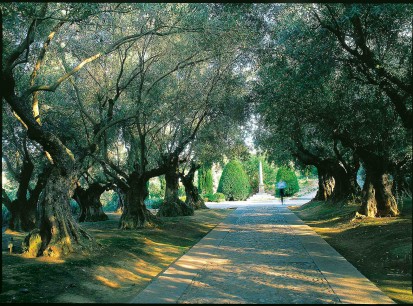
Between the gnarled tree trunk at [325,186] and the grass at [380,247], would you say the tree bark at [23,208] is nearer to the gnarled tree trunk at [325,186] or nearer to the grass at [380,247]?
the grass at [380,247]

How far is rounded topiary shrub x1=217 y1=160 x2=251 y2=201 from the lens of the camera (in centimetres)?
5109

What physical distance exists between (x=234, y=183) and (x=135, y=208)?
33.2 m

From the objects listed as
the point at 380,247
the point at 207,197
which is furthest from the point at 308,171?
the point at 380,247

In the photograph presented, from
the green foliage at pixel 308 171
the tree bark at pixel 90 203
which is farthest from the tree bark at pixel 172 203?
the green foliage at pixel 308 171

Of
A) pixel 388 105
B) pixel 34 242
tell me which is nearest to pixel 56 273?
pixel 34 242

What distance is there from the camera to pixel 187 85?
20.9m

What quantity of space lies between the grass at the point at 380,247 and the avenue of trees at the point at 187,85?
1.71 meters

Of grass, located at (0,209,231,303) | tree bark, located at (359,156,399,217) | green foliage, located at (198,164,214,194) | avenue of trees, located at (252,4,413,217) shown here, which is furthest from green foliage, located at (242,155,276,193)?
grass, located at (0,209,231,303)

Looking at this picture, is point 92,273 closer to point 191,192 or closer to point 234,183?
point 191,192

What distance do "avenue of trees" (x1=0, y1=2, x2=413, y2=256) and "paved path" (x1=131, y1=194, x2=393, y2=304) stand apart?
317 cm

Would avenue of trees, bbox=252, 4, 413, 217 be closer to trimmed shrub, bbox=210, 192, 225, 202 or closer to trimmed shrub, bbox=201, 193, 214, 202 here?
trimmed shrub, bbox=210, 192, 225, 202

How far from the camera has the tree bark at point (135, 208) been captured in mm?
19156

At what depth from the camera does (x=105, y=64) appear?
Answer: 1845 centimetres

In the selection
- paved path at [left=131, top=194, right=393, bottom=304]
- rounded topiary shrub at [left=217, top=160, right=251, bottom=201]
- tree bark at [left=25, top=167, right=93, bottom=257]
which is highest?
rounded topiary shrub at [left=217, top=160, right=251, bottom=201]
